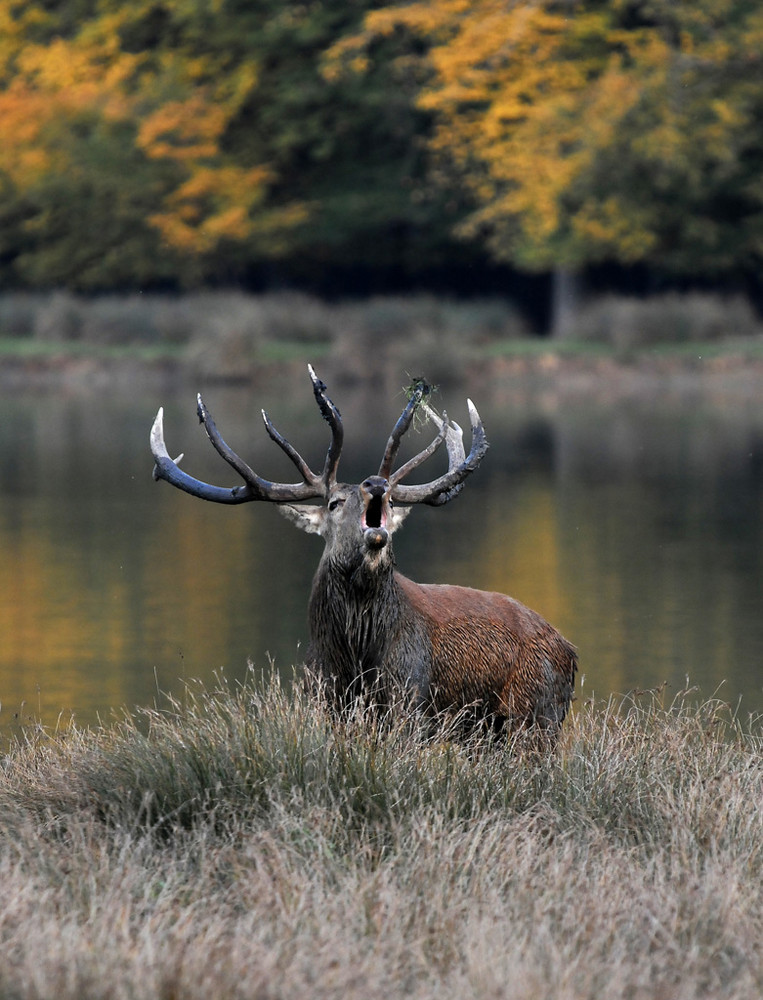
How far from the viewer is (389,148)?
→ 49094 mm

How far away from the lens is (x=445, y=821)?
6176 millimetres

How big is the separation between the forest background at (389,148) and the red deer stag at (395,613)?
3182 cm

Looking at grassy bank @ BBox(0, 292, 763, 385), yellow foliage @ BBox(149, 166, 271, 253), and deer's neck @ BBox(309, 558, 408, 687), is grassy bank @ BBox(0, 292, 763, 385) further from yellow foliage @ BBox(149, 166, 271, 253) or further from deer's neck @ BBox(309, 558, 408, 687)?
deer's neck @ BBox(309, 558, 408, 687)

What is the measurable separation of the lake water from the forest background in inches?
393

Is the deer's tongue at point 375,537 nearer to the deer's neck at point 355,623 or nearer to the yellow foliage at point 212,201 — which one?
the deer's neck at point 355,623

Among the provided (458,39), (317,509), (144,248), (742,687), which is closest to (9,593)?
(742,687)

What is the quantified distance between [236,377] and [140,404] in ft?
8.04

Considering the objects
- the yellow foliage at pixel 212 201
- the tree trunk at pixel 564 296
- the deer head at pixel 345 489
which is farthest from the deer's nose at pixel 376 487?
the yellow foliage at pixel 212 201

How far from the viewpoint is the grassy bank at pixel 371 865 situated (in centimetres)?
490

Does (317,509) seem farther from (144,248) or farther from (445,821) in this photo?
(144,248)

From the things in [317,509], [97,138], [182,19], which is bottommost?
[317,509]

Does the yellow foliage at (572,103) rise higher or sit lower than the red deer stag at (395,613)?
higher

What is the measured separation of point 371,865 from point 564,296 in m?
Answer: 39.9

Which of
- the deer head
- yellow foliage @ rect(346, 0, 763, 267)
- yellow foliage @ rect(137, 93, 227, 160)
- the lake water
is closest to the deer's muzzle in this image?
the deer head
